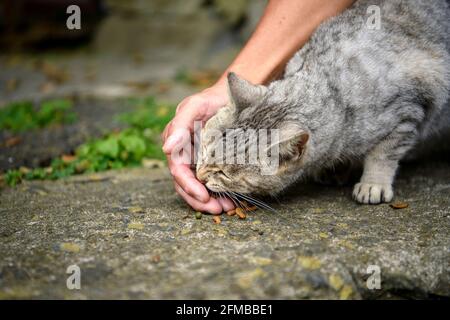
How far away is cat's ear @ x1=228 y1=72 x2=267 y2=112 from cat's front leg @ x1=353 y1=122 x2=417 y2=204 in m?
0.81

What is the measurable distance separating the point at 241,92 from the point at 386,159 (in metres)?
0.99

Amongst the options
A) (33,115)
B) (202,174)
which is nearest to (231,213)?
(202,174)

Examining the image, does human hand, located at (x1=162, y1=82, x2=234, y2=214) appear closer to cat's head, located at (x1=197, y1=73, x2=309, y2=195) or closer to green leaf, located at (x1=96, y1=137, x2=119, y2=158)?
cat's head, located at (x1=197, y1=73, x2=309, y2=195)

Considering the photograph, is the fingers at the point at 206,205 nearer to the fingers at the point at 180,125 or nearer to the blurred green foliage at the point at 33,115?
the fingers at the point at 180,125

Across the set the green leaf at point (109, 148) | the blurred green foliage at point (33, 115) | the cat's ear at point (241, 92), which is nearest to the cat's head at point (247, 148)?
the cat's ear at point (241, 92)

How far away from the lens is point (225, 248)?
2.20 metres

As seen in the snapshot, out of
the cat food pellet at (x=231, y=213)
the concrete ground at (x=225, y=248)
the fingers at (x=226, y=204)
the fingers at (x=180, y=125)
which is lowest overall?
the concrete ground at (x=225, y=248)

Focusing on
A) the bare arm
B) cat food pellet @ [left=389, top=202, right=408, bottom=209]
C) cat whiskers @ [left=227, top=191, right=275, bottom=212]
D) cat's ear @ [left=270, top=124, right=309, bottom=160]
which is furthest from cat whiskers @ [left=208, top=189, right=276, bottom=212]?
cat food pellet @ [left=389, top=202, right=408, bottom=209]

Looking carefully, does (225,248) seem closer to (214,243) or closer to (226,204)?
(214,243)

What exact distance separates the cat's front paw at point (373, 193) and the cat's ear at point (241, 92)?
0.81 m

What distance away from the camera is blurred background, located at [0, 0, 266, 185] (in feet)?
12.5

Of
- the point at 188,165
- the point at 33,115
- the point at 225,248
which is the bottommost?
the point at 225,248

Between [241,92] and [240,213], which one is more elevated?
[241,92]

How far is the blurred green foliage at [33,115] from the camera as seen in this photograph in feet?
15.0
